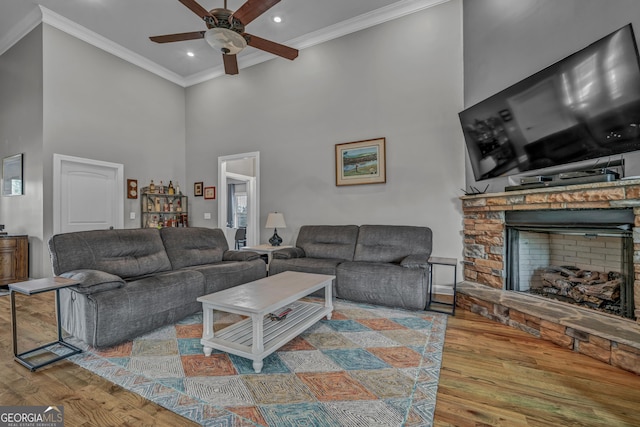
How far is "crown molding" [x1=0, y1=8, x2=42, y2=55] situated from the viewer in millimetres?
4016

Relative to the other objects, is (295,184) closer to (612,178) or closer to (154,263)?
(154,263)

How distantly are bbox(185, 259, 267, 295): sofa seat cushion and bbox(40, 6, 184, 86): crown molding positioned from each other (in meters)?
3.94

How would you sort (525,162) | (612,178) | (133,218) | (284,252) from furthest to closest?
(133,218) < (284,252) < (525,162) < (612,178)

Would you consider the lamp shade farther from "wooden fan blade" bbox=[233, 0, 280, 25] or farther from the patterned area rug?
"wooden fan blade" bbox=[233, 0, 280, 25]

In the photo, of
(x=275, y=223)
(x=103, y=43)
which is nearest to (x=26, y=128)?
(x=103, y=43)

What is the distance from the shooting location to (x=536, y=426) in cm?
141

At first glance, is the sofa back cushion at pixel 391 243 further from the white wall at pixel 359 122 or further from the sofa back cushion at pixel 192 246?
the sofa back cushion at pixel 192 246

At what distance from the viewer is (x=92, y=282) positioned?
2.17m

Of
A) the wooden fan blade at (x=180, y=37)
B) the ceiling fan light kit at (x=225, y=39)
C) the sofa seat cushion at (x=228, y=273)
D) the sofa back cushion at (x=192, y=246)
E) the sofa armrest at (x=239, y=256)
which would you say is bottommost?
the sofa seat cushion at (x=228, y=273)

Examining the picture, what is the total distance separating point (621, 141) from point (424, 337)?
6.88ft

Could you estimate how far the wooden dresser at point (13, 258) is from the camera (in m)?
4.00

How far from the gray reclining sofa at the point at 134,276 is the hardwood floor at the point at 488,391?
1.16 feet

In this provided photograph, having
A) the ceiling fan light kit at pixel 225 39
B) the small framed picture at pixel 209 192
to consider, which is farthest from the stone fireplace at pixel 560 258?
the small framed picture at pixel 209 192

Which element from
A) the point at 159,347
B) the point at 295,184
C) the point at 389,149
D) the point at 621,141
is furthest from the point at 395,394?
the point at 295,184
